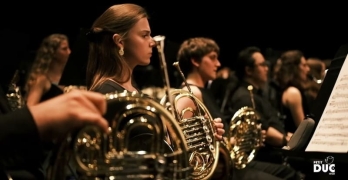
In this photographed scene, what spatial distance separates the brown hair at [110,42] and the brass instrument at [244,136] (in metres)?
1.43

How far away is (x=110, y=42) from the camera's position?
2.41 m

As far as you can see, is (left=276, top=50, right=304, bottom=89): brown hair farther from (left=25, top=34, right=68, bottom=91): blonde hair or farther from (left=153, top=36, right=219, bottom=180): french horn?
(left=153, top=36, right=219, bottom=180): french horn

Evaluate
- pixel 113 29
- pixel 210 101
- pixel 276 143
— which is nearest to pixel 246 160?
pixel 210 101

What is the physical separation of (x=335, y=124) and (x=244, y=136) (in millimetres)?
1307

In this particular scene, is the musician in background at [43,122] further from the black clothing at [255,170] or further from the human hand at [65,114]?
the black clothing at [255,170]

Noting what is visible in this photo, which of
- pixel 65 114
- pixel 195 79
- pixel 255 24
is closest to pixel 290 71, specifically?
pixel 195 79

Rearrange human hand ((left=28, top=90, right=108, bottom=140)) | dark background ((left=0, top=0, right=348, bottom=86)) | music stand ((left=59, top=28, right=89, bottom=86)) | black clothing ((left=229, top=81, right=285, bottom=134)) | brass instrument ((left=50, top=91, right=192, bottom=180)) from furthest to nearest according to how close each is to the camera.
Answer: dark background ((left=0, top=0, right=348, bottom=86))
black clothing ((left=229, top=81, right=285, bottom=134))
music stand ((left=59, top=28, right=89, bottom=86))
brass instrument ((left=50, top=91, right=192, bottom=180))
human hand ((left=28, top=90, right=108, bottom=140))

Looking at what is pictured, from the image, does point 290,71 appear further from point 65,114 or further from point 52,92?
point 65,114

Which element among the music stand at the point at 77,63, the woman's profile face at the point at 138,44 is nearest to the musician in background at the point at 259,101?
the music stand at the point at 77,63

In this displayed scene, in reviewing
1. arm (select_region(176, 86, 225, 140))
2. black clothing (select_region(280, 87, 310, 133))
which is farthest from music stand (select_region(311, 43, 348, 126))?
black clothing (select_region(280, 87, 310, 133))

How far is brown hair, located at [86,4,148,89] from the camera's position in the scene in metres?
2.38

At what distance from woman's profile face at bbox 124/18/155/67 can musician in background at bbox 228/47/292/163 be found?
75.0 inches

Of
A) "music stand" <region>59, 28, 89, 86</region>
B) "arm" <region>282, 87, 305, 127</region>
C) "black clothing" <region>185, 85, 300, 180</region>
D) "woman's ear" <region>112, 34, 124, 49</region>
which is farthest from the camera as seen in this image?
"arm" <region>282, 87, 305, 127</region>

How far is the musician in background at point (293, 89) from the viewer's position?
464 cm
